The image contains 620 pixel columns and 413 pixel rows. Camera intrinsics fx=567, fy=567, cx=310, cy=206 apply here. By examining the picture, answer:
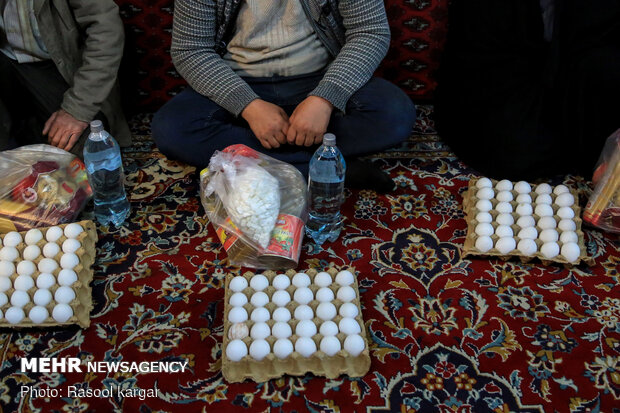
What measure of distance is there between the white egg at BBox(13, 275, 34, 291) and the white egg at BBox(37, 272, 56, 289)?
0.06 ft

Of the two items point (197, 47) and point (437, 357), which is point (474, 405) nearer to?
point (437, 357)

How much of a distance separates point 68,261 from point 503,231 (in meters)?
1.09

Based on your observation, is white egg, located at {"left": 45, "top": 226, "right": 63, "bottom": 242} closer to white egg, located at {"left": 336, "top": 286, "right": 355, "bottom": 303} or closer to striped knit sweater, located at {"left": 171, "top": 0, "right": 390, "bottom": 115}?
striped knit sweater, located at {"left": 171, "top": 0, "right": 390, "bottom": 115}

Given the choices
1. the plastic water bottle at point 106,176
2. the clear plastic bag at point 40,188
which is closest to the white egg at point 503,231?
the plastic water bottle at point 106,176

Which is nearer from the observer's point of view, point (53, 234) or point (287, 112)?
point (53, 234)

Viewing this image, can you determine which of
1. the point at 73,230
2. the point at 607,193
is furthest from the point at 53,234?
the point at 607,193

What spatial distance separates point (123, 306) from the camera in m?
1.37

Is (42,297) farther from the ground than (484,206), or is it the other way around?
(484,206)

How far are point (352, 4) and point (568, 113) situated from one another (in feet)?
2.36

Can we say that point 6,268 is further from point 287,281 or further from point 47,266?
point 287,281

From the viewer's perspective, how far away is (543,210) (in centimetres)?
154

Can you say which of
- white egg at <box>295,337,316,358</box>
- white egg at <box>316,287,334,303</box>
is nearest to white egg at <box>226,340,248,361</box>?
white egg at <box>295,337,316,358</box>

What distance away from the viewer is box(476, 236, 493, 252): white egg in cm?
147

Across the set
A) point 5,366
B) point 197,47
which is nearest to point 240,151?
point 197,47
